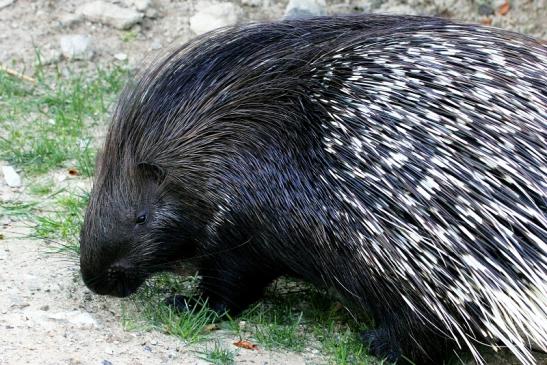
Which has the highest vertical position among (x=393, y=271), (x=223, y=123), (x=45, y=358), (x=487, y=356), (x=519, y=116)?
(x=519, y=116)

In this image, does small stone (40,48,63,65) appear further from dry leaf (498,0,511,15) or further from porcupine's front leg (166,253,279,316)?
dry leaf (498,0,511,15)

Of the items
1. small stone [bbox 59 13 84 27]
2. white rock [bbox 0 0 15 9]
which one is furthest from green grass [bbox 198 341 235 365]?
white rock [bbox 0 0 15 9]

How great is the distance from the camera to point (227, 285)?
2.90 meters

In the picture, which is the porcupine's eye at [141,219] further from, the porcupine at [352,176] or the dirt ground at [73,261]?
the dirt ground at [73,261]

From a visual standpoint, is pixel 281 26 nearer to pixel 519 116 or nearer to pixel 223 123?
pixel 223 123

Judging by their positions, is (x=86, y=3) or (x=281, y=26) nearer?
(x=281, y=26)

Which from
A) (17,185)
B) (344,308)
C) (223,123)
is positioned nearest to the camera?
(223,123)

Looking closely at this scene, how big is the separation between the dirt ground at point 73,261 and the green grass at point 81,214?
56 mm

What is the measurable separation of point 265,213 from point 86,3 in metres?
2.39

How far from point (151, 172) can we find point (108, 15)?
203 cm

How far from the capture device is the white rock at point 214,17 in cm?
468

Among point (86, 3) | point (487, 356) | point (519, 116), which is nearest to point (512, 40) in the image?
point (519, 116)

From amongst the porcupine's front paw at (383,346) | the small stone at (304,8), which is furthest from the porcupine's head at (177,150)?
the small stone at (304,8)

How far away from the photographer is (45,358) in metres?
2.48
